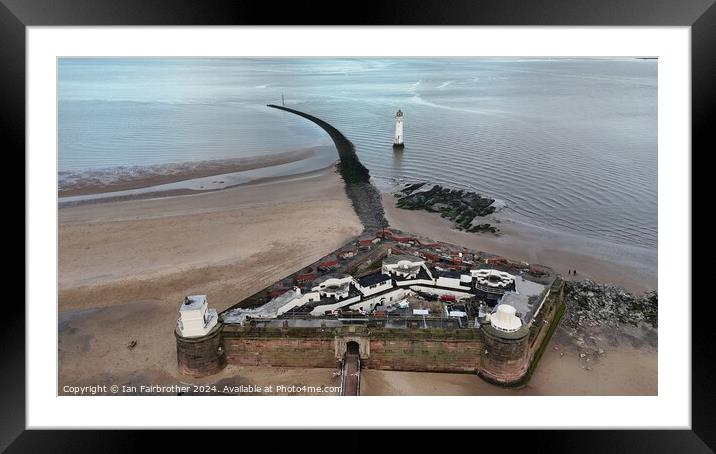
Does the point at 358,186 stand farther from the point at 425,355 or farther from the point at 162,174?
the point at 425,355

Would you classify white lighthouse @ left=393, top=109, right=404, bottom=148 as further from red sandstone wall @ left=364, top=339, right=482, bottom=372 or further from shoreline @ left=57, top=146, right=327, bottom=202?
red sandstone wall @ left=364, top=339, right=482, bottom=372

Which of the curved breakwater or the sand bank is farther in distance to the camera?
the sand bank

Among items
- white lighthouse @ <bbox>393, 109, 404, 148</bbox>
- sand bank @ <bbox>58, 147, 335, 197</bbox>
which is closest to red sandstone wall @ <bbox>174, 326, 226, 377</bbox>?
sand bank @ <bbox>58, 147, 335, 197</bbox>

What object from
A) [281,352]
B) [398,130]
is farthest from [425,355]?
[398,130]

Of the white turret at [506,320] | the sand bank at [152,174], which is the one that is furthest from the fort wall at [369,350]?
the sand bank at [152,174]

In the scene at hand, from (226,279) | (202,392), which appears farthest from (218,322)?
(226,279)
